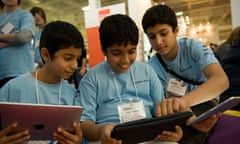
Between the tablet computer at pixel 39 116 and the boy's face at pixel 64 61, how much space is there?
13.2 inches

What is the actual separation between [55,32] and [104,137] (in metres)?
0.65

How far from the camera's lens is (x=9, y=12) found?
7.75 feet

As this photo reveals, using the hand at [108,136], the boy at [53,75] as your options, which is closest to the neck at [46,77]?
the boy at [53,75]

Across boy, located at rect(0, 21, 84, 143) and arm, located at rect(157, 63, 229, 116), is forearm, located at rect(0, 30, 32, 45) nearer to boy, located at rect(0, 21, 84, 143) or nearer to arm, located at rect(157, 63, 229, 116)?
boy, located at rect(0, 21, 84, 143)

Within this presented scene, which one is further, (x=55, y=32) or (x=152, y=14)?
(x=152, y=14)

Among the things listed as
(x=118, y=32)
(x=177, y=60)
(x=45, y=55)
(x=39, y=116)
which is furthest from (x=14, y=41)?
(x=39, y=116)

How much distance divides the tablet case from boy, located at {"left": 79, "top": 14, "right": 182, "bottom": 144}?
0.68 ft

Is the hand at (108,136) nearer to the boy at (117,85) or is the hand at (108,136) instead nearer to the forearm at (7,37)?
the boy at (117,85)

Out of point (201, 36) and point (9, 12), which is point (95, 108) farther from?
point (201, 36)

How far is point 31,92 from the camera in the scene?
1477 mm

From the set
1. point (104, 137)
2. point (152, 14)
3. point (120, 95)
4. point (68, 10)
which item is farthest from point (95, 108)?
point (68, 10)

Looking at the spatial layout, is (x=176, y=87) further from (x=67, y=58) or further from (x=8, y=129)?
(x=8, y=129)

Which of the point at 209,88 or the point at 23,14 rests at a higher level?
the point at 23,14

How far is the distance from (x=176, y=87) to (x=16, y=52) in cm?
119
